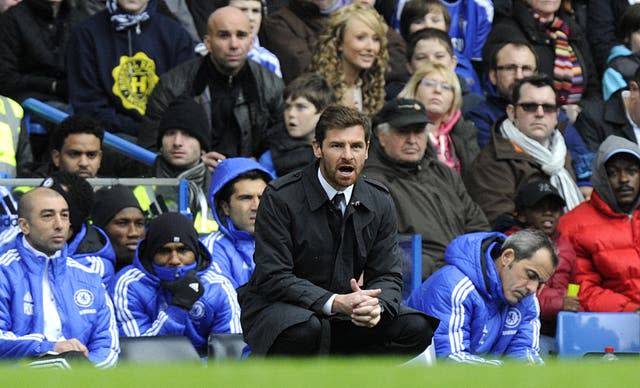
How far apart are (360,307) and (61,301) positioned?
83.6 inches

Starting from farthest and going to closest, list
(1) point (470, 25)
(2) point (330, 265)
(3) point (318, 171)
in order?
(1) point (470, 25) < (3) point (318, 171) < (2) point (330, 265)

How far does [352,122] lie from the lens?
7.88 m

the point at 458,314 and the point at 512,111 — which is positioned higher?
the point at 512,111

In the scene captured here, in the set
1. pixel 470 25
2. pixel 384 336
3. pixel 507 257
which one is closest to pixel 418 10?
pixel 470 25

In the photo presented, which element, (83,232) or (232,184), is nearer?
(83,232)

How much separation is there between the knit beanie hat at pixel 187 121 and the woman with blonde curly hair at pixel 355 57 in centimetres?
128

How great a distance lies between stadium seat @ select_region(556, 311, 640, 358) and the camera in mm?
9945

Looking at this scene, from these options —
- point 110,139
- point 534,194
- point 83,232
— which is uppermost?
point 110,139

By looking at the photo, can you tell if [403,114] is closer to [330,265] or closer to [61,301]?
[61,301]

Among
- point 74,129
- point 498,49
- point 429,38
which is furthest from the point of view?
point 498,49

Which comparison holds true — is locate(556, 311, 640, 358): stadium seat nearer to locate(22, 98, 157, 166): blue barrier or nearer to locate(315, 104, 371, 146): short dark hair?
locate(315, 104, 371, 146): short dark hair

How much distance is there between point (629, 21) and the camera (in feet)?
46.6

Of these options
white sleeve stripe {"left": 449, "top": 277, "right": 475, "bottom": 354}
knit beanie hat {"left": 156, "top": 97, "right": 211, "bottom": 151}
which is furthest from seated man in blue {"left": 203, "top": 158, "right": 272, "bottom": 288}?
white sleeve stripe {"left": 449, "top": 277, "right": 475, "bottom": 354}

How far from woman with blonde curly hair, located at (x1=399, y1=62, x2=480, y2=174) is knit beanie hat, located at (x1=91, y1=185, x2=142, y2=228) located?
9.32 ft
